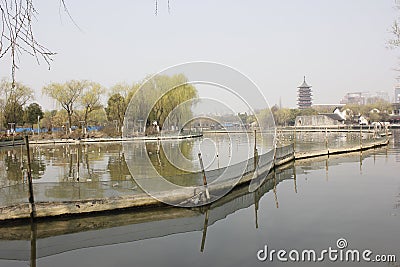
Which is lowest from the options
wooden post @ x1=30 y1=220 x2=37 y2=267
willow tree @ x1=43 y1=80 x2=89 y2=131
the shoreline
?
wooden post @ x1=30 y1=220 x2=37 y2=267

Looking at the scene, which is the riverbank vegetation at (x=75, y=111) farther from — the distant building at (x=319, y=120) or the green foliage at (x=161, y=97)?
the distant building at (x=319, y=120)

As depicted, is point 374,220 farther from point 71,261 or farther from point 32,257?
point 32,257

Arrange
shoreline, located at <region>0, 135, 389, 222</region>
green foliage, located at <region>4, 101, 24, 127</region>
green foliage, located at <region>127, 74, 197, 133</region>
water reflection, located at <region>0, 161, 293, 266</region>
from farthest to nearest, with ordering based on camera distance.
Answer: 1. green foliage, located at <region>4, 101, 24, 127</region>
2. green foliage, located at <region>127, 74, 197, 133</region>
3. shoreline, located at <region>0, 135, 389, 222</region>
4. water reflection, located at <region>0, 161, 293, 266</region>

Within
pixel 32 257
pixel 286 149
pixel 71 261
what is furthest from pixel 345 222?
pixel 286 149

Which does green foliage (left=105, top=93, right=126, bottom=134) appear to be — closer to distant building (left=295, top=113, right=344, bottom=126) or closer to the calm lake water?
the calm lake water

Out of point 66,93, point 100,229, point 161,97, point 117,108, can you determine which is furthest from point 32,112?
point 100,229

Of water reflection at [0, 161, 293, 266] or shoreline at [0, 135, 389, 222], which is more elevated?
shoreline at [0, 135, 389, 222]

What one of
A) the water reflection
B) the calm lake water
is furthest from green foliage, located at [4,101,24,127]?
the calm lake water

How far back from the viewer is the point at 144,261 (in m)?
6.07

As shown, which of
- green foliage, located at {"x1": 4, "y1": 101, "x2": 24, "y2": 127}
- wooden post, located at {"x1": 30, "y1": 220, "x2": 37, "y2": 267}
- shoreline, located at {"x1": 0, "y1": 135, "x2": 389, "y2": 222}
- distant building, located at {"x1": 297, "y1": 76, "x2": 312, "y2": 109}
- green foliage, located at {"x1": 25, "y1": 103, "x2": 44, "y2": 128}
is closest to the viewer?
wooden post, located at {"x1": 30, "y1": 220, "x2": 37, "y2": 267}

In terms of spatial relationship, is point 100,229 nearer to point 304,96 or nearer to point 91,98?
point 91,98

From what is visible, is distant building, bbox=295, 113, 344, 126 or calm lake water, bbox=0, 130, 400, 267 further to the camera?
distant building, bbox=295, 113, 344, 126

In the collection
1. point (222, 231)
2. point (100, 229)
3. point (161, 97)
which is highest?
point (161, 97)

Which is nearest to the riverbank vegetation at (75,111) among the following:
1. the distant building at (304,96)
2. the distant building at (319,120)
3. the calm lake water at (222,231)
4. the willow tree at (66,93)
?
the willow tree at (66,93)
